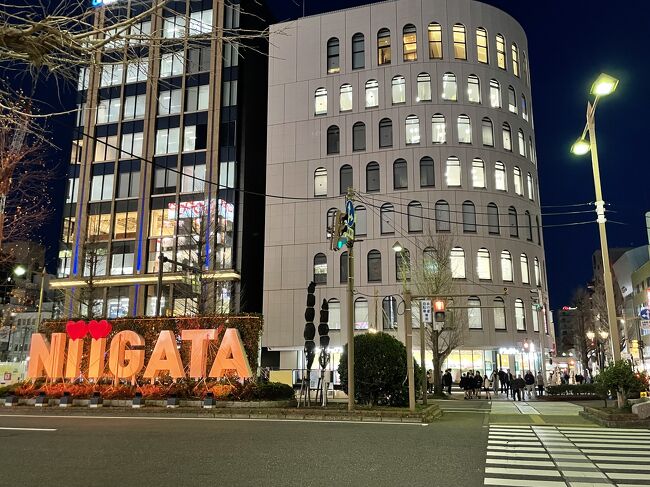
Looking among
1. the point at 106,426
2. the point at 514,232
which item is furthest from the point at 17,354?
the point at 106,426

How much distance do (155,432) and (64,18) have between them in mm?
9991

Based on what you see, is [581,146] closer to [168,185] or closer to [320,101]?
[320,101]

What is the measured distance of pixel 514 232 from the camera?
42.6 meters

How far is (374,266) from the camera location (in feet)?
135

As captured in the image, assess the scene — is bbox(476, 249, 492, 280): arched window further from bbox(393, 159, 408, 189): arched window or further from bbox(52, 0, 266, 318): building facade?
bbox(52, 0, 266, 318): building facade

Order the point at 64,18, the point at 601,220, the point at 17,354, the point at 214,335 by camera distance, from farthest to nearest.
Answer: the point at 17,354
the point at 214,335
the point at 601,220
the point at 64,18

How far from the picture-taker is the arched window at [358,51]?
44.9m

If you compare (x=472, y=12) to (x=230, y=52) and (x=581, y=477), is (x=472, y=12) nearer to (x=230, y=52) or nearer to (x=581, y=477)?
(x=230, y=52)

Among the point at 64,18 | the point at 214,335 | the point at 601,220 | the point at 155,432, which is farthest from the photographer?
the point at 214,335

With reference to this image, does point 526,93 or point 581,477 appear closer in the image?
point 581,477

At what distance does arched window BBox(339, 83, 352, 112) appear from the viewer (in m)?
44.4

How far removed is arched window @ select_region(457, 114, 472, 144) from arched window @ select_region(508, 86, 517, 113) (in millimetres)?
4807

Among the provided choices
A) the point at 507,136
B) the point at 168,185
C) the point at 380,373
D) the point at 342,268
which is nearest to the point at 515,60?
the point at 507,136

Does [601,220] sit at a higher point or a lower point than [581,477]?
higher
